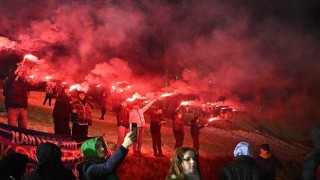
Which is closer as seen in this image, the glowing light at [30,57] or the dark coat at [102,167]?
the dark coat at [102,167]

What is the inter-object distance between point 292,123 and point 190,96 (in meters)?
5.65

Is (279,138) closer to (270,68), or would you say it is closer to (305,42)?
(270,68)

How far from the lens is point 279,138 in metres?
14.5

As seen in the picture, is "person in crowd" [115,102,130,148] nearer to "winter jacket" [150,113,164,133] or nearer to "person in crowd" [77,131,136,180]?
"winter jacket" [150,113,164,133]

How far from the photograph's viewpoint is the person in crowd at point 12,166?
9.87 feet

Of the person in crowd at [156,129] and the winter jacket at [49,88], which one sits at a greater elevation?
the winter jacket at [49,88]

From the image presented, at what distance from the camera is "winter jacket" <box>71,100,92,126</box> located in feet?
26.9

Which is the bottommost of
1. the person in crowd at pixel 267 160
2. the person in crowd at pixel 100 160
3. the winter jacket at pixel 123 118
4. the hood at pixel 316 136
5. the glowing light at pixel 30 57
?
the person in crowd at pixel 267 160

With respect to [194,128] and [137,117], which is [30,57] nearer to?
[137,117]

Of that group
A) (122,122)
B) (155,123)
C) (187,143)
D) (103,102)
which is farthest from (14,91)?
(187,143)

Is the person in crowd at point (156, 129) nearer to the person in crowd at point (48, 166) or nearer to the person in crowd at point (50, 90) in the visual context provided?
the person in crowd at point (50, 90)

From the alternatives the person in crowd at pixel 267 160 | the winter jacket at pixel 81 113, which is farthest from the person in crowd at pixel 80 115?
the person in crowd at pixel 267 160

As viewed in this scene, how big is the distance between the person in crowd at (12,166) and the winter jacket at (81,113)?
5064 mm

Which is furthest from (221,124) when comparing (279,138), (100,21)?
(100,21)
